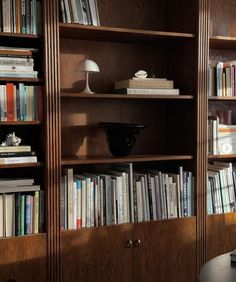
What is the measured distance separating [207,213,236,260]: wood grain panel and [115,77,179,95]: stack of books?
Result: 88 cm

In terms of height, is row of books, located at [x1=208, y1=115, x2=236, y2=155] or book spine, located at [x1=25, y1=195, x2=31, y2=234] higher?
row of books, located at [x1=208, y1=115, x2=236, y2=155]

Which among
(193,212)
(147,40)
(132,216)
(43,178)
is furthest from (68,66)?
(193,212)

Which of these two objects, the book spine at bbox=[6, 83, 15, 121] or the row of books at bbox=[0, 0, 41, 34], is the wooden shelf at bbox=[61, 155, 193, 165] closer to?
the book spine at bbox=[6, 83, 15, 121]

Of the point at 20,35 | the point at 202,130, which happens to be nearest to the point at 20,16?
the point at 20,35

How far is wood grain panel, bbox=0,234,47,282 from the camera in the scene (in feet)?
8.51

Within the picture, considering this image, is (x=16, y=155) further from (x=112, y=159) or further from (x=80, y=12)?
(x=80, y=12)

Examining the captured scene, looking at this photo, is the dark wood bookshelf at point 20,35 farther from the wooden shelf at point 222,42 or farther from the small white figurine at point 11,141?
the wooden shelf at point 222,42

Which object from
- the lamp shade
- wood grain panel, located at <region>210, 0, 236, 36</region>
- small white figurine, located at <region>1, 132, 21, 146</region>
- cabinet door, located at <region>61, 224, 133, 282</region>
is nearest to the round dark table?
cabinet door, located at <region>61, 224, 133, 282</region>

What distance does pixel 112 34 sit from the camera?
2896 millimetres

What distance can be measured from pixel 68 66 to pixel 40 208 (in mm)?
930

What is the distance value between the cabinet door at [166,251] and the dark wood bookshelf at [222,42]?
118 cm

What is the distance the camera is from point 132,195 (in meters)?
2.91

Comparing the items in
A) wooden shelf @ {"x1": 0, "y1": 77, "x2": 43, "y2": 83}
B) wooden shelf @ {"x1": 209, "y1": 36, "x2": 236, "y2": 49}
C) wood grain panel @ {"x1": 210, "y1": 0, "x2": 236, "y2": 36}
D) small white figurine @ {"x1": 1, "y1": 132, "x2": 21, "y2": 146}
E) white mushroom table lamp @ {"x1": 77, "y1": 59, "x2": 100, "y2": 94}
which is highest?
wood grain panel @ {"x1": 210, "y1": 0, "x2": 236, "y2": 36}

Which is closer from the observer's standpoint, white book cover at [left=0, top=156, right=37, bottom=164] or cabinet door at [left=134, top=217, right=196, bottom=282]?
white book cover at [left=0, top=156, right=37, bottom=164]
